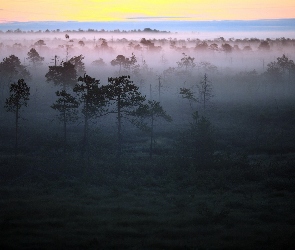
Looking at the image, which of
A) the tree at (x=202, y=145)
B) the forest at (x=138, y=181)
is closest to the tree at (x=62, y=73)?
the forest at (x=138, y=181)

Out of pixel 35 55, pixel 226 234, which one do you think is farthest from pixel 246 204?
pixel 35 55

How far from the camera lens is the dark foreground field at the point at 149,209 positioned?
645 inches

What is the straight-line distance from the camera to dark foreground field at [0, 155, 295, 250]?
16.4 meters

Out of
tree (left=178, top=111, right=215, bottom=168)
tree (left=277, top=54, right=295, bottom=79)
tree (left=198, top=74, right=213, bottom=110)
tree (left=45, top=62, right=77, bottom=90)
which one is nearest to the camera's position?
tree (left=178, top=111, right=215, bottom=168)

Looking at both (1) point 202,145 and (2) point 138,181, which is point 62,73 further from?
(2) point 138,181

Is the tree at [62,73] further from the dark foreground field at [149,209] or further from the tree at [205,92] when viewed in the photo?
the dark foreground field at [149,209]

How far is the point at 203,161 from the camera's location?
117 ft

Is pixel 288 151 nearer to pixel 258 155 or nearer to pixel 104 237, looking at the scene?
pixel 258 155

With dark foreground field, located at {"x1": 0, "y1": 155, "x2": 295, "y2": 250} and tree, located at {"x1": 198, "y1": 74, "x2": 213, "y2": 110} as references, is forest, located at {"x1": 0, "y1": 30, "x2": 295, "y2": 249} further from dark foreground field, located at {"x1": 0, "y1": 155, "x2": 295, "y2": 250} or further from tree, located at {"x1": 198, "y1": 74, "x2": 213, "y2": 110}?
tree, located at {"x1": 198, "y1": 74, "x2": 213, "y2": 110}

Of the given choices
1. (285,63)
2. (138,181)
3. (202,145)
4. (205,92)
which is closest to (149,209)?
(138,181)

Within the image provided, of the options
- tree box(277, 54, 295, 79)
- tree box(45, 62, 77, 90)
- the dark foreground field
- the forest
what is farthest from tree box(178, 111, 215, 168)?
tree box(277, 54, 295, 79)

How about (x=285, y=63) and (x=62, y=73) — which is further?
(x=285, y=63)

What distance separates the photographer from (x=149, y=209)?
2162 cm

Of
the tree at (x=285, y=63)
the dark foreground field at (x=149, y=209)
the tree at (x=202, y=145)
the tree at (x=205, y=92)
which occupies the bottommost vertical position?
the dark foreground field at (x=149, y=209)
